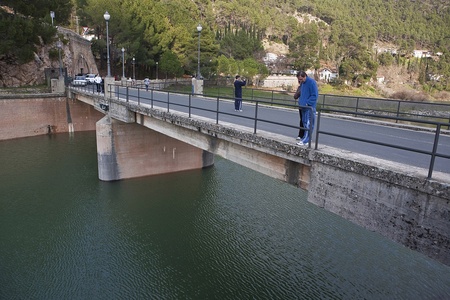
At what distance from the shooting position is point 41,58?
37.9m

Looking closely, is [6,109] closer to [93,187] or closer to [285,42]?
[93,187]

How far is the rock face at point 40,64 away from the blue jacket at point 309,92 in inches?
1424

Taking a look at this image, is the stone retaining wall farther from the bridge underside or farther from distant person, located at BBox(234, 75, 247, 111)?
distant person, located at BBox(234, 75, 247, 111)

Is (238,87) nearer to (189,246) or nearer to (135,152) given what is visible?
(189,246)

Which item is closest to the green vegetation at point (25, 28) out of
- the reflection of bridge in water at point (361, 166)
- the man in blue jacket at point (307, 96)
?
the reflection of bridge in water at point (361, 166)

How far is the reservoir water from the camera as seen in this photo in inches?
392

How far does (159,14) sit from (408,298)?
177 feet

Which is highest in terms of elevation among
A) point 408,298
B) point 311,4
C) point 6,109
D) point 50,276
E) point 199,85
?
point 311,4

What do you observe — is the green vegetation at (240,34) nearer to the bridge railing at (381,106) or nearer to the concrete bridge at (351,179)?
the bridge railing at (381,106)

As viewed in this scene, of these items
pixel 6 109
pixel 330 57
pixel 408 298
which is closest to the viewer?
pixel 408 298

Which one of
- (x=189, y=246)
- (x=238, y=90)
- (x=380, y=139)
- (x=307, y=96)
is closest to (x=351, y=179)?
(x=307, y=96)

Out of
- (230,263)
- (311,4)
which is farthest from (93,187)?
(311,4)

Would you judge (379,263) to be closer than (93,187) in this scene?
Yes

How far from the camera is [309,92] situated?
283 inches
